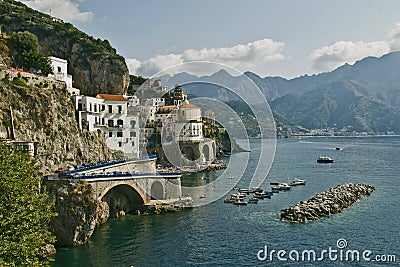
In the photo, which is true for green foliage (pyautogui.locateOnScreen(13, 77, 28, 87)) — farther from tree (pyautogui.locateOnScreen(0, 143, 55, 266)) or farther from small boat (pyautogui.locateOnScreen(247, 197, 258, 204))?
small boat (pyautogui.locateOnScreen(247, 197, 258, 204))

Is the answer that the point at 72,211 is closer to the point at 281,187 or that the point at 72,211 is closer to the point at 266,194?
the point at 266,194

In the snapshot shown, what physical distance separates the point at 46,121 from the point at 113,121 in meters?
19.1

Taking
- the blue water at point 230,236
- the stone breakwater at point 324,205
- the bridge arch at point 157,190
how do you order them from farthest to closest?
the bridge arch at point 157,190
the stone breakwater at point 324,205
the blue water at point 230,236

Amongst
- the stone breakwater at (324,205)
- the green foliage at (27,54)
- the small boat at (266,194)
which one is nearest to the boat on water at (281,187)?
the small boat at (266,194)

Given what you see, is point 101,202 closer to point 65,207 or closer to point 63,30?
point 65,207

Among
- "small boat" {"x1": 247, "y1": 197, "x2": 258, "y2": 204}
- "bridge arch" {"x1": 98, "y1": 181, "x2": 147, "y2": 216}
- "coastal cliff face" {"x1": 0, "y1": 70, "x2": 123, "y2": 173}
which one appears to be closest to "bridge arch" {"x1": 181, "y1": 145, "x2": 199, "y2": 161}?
"small boat" {"x1": 247, "y1": 197, "x2": 258, "y2": 204}

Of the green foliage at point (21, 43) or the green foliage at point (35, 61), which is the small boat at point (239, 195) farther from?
the green foliage at point (21, 43)

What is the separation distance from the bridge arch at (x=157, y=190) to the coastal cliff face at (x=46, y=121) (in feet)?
36.0

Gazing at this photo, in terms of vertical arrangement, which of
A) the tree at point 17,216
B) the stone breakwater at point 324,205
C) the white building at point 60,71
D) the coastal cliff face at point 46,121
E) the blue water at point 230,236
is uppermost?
the white building at point 60,71

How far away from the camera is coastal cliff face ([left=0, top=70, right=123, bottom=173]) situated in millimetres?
41750

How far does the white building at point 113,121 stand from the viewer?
195 feet

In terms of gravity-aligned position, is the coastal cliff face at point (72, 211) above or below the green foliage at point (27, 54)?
below

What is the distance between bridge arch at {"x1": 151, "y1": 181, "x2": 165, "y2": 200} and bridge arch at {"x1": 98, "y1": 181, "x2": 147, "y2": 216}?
1981 mm

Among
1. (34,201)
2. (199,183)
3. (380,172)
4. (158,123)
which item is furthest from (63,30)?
(380,172)
